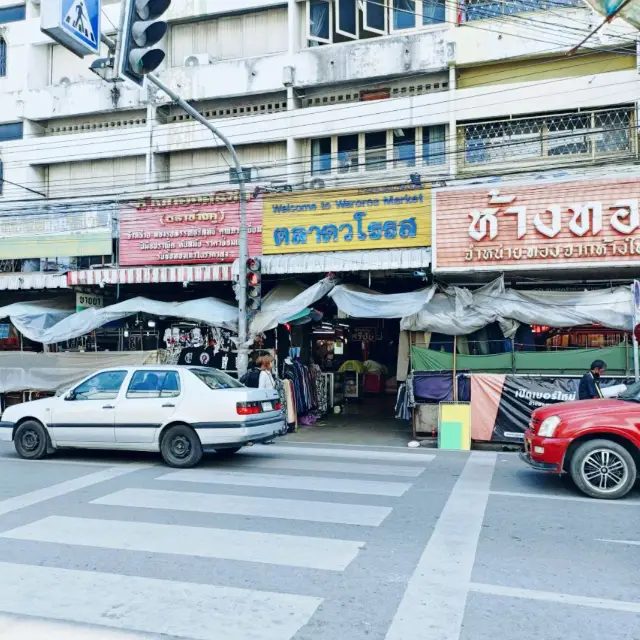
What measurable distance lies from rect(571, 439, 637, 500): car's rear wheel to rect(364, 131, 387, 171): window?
12.2 metres

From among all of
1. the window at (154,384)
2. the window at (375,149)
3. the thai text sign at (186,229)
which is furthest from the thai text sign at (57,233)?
the window at (154,384)

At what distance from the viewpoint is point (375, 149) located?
18.4 metres

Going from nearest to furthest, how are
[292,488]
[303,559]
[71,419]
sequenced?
[303,559] < [292,488] < [71,419]

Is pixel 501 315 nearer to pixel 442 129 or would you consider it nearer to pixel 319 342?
pixel 442 129

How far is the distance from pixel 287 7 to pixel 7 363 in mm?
13463

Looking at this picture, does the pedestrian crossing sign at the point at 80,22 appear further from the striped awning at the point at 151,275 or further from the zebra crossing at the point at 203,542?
the striped awning at the point at 151,275

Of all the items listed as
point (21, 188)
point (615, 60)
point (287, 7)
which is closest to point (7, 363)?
point (21, 188)

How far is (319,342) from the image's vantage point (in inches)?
905

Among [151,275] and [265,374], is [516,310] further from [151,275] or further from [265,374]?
[151,275]

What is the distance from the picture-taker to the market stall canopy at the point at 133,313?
15.0 m

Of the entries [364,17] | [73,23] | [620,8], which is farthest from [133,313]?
[620,8]

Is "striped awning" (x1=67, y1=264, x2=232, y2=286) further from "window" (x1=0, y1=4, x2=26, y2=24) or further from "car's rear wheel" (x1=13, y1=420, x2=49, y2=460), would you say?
"window" (x1=0, y1=4, x2=26, y2=24)

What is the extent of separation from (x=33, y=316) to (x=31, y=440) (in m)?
6.99

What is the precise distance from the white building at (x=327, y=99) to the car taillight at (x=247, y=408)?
810 centimetres
